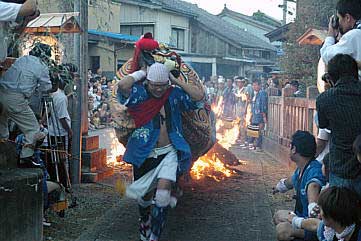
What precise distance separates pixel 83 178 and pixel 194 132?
283 cm

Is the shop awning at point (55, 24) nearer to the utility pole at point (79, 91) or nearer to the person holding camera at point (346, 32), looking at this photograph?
the utility pole at point (79, 91)

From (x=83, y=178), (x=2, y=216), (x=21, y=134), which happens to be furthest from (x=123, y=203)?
(x=2, y=216)

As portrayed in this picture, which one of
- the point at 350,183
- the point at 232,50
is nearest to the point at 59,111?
the point at 350,183

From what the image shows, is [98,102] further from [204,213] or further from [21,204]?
[21,204]

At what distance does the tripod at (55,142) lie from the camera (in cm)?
709

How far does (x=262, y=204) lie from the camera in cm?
802

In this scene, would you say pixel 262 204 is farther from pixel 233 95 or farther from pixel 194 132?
pixel 233 95

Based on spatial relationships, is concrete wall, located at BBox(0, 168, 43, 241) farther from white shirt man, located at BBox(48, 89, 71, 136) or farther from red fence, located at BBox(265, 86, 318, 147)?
red fence, located at BBox(265, 86, 318, 147)

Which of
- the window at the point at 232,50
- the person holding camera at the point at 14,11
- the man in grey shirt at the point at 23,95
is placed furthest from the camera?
the window at the point at 232,50

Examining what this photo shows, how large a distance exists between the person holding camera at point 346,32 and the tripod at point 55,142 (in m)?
3.69

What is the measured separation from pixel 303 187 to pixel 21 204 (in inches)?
105

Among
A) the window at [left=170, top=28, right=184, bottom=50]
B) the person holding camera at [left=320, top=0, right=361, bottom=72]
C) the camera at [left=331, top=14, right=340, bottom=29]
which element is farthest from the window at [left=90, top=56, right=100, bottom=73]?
the person holding camera at [left=320, top=0, right=361, bottom=72]

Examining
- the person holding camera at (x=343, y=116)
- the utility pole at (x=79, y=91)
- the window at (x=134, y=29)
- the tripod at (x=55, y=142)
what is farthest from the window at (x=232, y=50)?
the person holding camera at (x=343, y=116)

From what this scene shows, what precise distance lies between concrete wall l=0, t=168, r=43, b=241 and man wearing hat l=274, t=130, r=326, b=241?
95.0 inches
